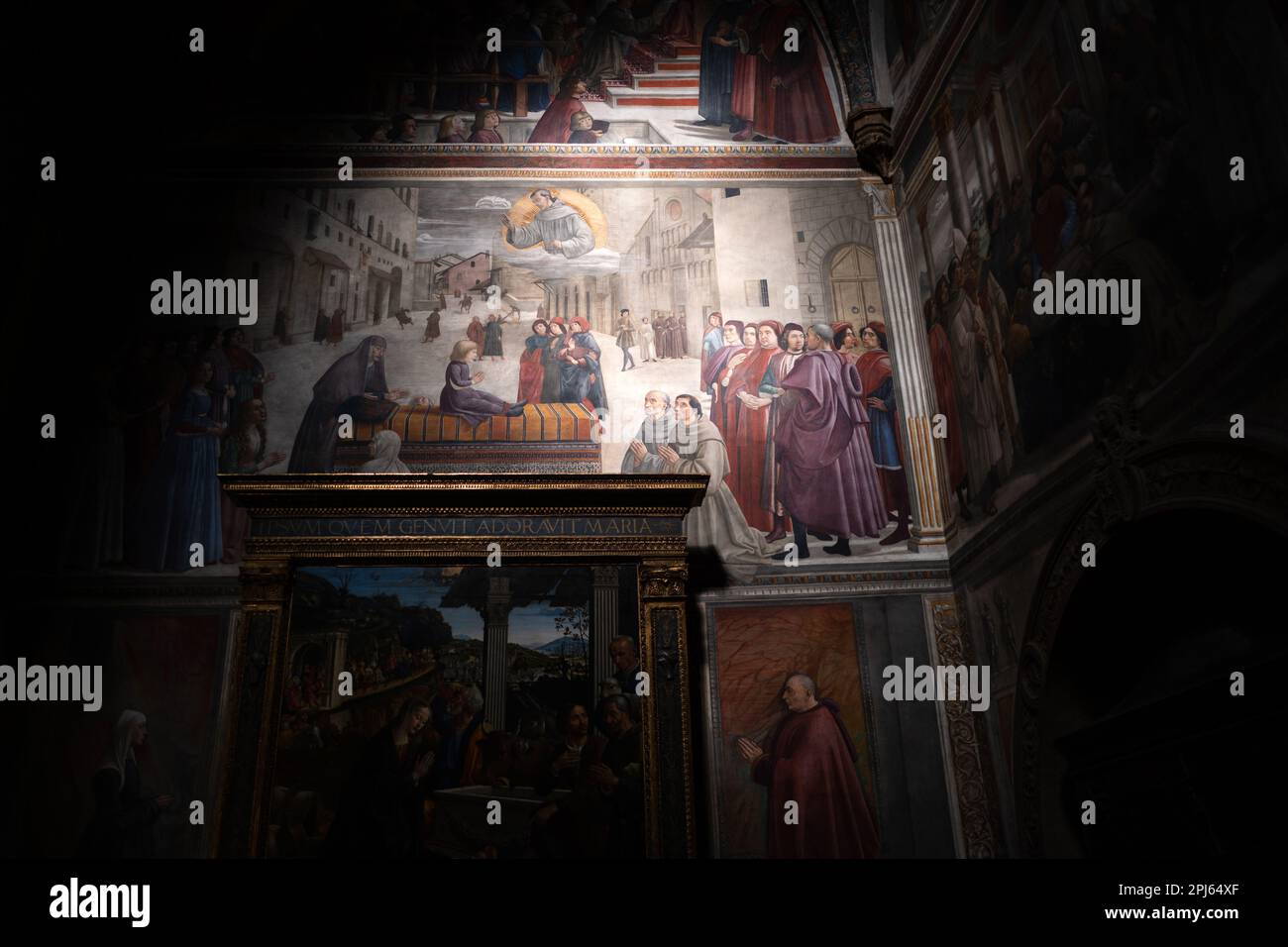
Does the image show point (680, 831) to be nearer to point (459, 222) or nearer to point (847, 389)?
point (847, 389)

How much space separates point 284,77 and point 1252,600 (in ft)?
35.7

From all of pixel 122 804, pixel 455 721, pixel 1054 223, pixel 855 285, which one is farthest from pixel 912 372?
pixel 122 804

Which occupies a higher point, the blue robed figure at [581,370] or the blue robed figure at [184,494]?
the blue robed figure at [581,370]

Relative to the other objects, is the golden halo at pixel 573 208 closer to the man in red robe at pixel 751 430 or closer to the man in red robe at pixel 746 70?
the man in red robe at pixel 746 70

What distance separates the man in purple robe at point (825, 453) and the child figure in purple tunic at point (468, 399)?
268cm

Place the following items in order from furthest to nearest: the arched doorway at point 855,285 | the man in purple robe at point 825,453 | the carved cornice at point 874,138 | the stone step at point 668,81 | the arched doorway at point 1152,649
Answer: the stone step at point 668,81
the carved cornice at point 874,138
the arched doorway at point 855,285
the man in purple robe at point 825,453
the arched doorway at point 1152,649

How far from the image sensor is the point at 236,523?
9.84 metres

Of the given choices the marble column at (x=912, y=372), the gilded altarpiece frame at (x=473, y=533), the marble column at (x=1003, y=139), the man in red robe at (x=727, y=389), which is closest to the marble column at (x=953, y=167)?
the marble column at (x=1003, y=139)

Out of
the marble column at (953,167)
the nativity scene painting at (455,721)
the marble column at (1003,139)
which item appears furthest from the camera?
the marble column at (953,167)

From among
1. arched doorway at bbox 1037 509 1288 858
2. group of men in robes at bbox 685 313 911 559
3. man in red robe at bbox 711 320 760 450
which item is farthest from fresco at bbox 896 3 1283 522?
man in red robe at bbox 711 320 760 450

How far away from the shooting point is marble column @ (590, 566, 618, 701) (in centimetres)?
854

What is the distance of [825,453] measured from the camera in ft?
33.7

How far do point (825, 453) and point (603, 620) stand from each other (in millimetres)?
2980

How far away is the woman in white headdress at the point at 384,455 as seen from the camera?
10070mm
